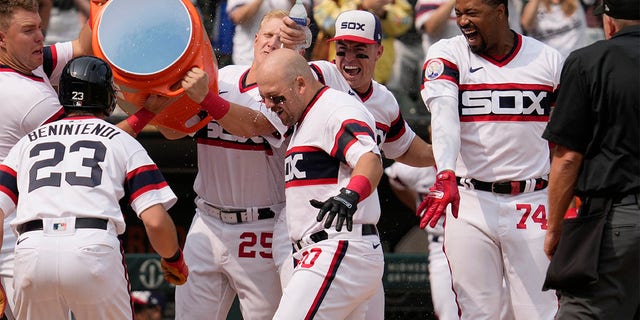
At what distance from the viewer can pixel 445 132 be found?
20.3 feet

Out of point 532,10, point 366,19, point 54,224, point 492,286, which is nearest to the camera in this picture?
point 54,224

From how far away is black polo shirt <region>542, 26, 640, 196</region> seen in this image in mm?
4742

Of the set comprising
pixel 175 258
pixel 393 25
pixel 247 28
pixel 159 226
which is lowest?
pixel 175 258

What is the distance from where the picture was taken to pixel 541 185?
21.0 feet

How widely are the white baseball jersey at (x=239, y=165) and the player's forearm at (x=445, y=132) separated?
97 centimetres

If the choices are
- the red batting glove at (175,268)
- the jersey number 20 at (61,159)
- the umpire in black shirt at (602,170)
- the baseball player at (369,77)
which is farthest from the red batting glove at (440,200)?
the jersey number 20 at (61,159)

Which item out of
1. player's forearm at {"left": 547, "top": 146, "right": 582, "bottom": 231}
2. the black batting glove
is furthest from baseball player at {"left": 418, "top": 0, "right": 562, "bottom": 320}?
player's forearm at {"left": 547, "top": 146, "right": 582, "bottom": 231}

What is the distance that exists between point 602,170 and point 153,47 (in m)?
2.47

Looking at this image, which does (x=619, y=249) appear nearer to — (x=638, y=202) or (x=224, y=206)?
(x=638, y=202)

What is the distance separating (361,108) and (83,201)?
142 centimetres

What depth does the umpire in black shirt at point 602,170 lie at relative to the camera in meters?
4.75

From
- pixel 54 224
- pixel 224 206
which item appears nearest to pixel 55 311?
pixel 54 224

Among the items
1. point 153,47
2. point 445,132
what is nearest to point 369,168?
point 445,132

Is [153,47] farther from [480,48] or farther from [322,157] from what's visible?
[480,48]
